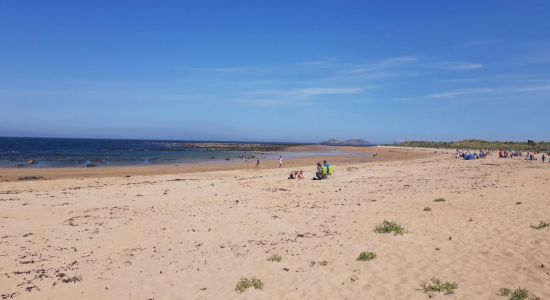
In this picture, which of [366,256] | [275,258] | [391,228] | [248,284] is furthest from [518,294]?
[275,258]

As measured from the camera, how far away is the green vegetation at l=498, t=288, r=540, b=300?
7.27 metres

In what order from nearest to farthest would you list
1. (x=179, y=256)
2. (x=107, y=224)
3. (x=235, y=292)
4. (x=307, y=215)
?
(x=235, y=292) < (x=179, y=256) < (x=107, y=224) < (x=307, y=215)

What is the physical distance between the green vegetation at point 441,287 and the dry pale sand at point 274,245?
13cm

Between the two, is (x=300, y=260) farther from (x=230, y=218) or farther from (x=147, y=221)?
(x=147, y=221)

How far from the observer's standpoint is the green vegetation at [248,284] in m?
8.41

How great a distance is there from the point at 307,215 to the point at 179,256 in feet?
20.3

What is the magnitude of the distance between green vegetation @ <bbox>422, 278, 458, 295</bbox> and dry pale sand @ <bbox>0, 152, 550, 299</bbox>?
0.42ft

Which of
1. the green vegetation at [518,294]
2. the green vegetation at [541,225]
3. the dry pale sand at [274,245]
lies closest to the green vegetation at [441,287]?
the dry pale sand at [274,245]

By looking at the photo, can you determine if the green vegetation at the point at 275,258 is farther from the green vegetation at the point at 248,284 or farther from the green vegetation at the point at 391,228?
the green vegetation at the point at 391,228

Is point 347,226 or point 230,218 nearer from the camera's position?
point 347,226

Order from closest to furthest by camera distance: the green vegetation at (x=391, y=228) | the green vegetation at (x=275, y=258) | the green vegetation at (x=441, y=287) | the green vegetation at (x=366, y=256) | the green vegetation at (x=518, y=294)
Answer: the green vegetation at (x=518, y=294), the green vegetation at (x=441, y=287), the green vegetation at (x=366, y=256), the green vegetation at (x=275, y=258), the green vegetation at (x=391, y=228)

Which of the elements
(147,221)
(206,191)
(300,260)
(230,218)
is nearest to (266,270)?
(300,260)

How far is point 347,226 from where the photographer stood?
13438mm

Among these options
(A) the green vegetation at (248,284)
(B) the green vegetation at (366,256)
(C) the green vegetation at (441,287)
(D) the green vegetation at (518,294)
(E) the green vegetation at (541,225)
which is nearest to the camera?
(D) the green vegetation at (518,294)
